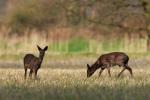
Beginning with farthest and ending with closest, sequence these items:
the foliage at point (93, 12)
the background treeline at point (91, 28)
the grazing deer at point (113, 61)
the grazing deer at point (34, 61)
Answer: the background treeline at point (91, 28) → the foliage at point (93, 12) → the grazing deer at point (113, 61) → the grazing deer at point (34, 61)

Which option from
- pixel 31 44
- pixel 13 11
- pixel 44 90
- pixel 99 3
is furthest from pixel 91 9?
pixel 44 90

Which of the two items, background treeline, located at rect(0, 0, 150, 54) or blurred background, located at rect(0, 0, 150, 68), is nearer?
blurred background, located at rect(0, 0, 150, 68)

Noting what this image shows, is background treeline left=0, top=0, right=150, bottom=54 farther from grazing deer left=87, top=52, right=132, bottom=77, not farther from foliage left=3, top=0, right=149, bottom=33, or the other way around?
grazing deer left=87, top=52, right=132, bottom=77

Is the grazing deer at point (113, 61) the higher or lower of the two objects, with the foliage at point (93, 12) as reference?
lower

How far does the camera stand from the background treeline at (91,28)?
32.4 meters

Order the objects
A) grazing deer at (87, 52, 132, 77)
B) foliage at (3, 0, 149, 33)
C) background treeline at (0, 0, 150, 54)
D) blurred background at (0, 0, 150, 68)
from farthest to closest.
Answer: background treeline at (0, 0, 150, 54), blurred background at (0, 0, 150, 68), foliage at (3, 0, 149, 33), grazing deer at (87, 52, 132, 77)

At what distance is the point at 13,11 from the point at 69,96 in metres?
41.1

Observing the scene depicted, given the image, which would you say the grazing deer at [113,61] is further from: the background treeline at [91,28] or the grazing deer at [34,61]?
the background treeline at [91,28]

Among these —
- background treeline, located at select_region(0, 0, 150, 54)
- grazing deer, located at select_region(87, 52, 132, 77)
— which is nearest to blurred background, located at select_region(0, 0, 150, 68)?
background treeline, located at select_region(0, 0, 150, 54)

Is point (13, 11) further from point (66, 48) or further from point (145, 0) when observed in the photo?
point (145, 0)

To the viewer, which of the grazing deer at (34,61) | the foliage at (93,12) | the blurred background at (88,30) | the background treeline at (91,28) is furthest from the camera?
the background treeline at (91,28)

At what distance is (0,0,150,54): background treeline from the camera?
106 ft

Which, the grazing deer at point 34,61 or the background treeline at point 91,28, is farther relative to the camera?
the background treeline at point 91,28

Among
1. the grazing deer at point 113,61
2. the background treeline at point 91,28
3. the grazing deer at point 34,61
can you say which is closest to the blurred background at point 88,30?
the background treeline at point 91,28
